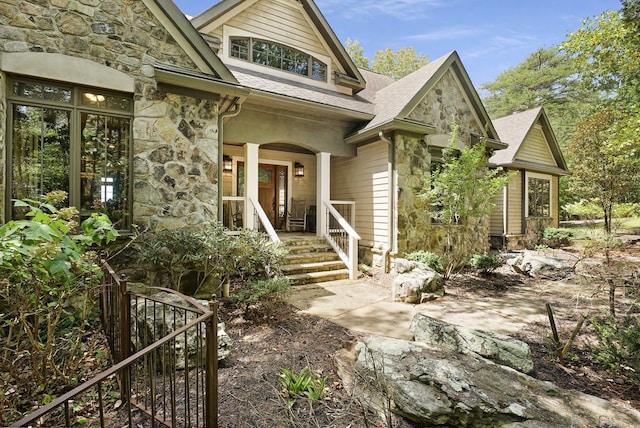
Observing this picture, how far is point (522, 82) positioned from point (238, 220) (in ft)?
81.7

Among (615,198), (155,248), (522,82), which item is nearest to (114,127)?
(155,248)

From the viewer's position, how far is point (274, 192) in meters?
10.6

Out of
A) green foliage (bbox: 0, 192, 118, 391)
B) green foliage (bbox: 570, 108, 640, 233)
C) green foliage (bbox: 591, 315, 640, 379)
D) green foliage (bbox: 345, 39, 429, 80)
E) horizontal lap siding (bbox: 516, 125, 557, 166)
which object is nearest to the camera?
green foliage (bbox: 0, 192, 118, 391)

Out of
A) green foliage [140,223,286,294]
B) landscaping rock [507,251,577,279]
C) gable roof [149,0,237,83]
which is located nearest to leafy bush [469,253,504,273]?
landscaping rock [507,251,577,279]

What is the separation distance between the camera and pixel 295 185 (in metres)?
10.8

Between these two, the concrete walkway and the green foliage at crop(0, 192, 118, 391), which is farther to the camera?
the concrete walkway

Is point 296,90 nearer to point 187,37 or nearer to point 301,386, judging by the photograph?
point 187,37

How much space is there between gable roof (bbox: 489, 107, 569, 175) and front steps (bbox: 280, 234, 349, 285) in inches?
341

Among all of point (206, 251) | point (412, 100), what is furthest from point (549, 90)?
point (206, 251)

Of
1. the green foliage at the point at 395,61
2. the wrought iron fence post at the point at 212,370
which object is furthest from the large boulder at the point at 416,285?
the green foliage at the point at 395,61

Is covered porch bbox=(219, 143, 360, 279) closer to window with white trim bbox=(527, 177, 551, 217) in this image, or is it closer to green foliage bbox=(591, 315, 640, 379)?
green foliage bbox=(591, 315, 640, 379)

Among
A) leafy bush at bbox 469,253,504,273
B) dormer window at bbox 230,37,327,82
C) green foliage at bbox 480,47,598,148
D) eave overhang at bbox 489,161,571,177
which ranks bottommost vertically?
leafy bush at bbox 469,253,504,273

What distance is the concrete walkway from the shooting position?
14.7 ft

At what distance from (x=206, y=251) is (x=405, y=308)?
3.54m
